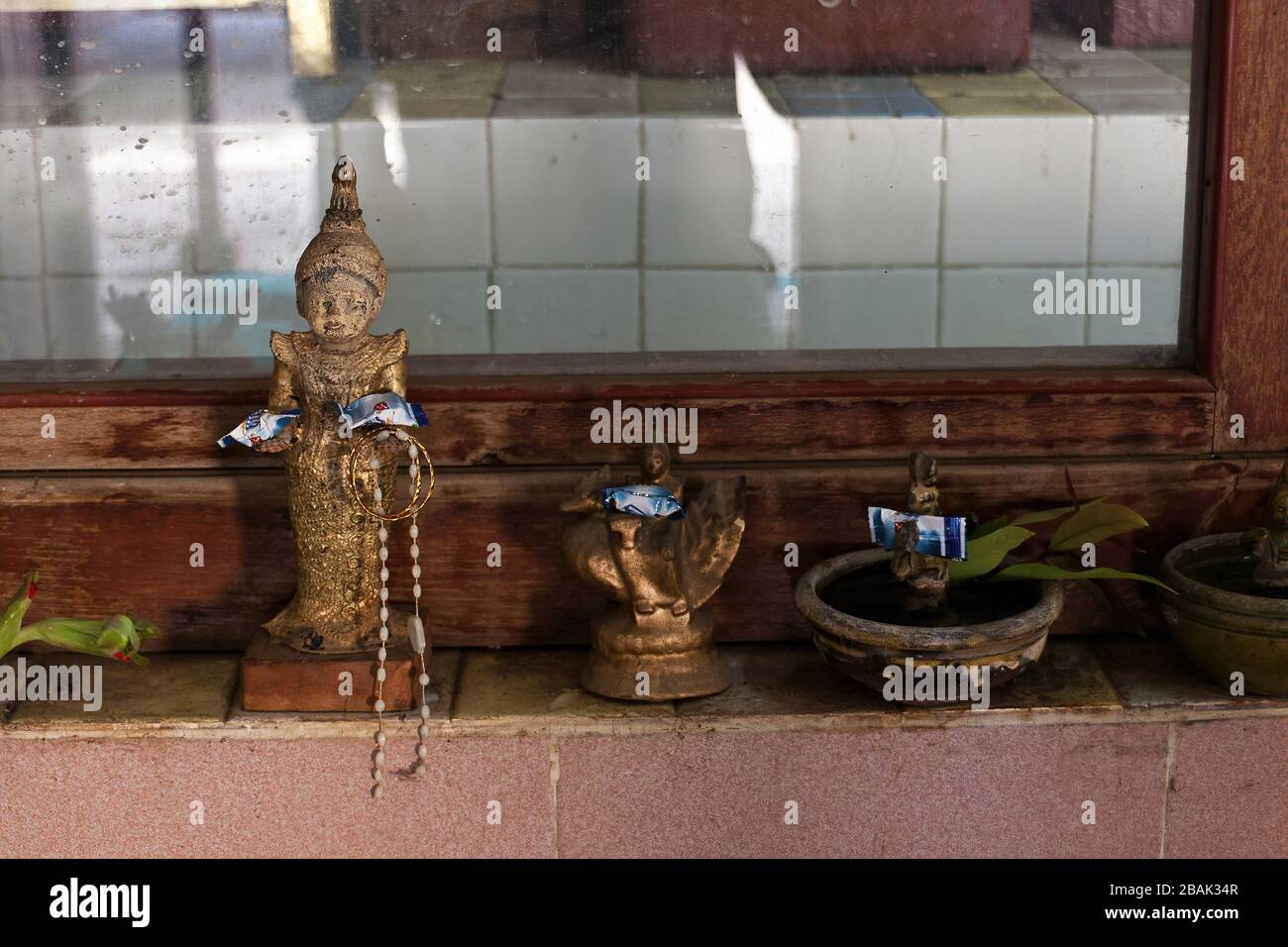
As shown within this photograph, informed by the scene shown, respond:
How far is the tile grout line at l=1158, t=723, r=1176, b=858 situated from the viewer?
2.09 m

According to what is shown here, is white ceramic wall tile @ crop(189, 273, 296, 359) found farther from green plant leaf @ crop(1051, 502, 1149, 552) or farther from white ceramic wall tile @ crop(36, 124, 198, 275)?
green plant leaf @ crop(1051, 502, 1149, 552)

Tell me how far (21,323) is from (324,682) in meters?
0.71

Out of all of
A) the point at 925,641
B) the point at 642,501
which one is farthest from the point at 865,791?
the point at 642,501

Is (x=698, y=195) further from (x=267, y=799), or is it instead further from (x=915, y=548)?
(x=267, y=799)

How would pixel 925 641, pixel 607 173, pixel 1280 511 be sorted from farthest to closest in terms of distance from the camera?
pixel 607 173, pixel 1280 511, pixel 925 641

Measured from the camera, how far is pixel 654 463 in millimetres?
2045

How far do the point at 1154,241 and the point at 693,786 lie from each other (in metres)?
0.99

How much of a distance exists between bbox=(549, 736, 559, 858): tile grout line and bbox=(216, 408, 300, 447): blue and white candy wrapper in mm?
521

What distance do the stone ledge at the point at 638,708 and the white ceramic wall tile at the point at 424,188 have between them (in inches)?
23.0

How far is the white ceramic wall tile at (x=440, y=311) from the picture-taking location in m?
2.25

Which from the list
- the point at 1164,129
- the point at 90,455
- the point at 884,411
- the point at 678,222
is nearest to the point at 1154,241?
the point at 1164,129

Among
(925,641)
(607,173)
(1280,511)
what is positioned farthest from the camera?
(607,173)

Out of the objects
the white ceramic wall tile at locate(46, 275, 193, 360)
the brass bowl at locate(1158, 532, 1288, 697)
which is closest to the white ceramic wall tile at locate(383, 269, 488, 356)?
the white ceramic wall tile at locate(46, 275, 193, 360)

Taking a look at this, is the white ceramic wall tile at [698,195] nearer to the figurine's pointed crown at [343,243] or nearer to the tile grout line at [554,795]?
the figurine's pointed crown at [343,243]
